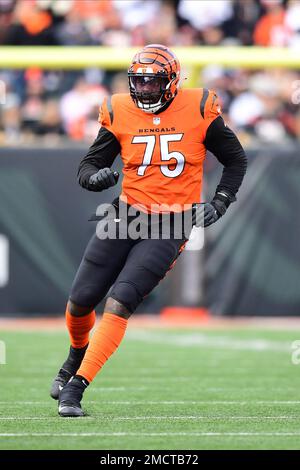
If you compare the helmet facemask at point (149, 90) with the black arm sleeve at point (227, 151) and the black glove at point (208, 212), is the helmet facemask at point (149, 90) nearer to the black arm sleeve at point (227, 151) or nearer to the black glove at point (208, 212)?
the black arm sleeve at point (227, 151)

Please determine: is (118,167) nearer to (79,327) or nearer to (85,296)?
(79,327)

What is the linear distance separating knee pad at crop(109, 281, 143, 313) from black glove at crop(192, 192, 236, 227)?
49cm

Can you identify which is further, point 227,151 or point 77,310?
point 227,151

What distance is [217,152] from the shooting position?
224 inches

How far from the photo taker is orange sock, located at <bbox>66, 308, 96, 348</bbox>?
18.4ft

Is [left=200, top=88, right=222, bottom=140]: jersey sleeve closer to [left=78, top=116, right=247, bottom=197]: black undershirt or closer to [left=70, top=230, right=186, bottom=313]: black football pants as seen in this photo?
[left=78, top=116, right=247, bottom=197]: black undershirt

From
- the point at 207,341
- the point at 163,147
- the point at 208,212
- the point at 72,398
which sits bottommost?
the point at 207,341

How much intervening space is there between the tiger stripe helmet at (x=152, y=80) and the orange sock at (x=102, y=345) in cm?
111

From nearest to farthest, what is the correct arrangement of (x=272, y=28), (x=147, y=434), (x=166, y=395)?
1. (x=147, y=434)
2. (x=166, y=395)
3. (x=272, y=28)

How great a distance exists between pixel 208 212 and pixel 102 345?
33.8 inches

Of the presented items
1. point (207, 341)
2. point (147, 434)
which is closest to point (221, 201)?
point (147, 434)

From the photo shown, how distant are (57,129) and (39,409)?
6.88m

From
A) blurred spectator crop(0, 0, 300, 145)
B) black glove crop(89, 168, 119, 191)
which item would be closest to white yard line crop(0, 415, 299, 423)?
black glove crop(89, 168, 119, 191)

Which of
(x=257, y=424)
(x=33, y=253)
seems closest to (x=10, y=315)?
(x=33, y=253)
